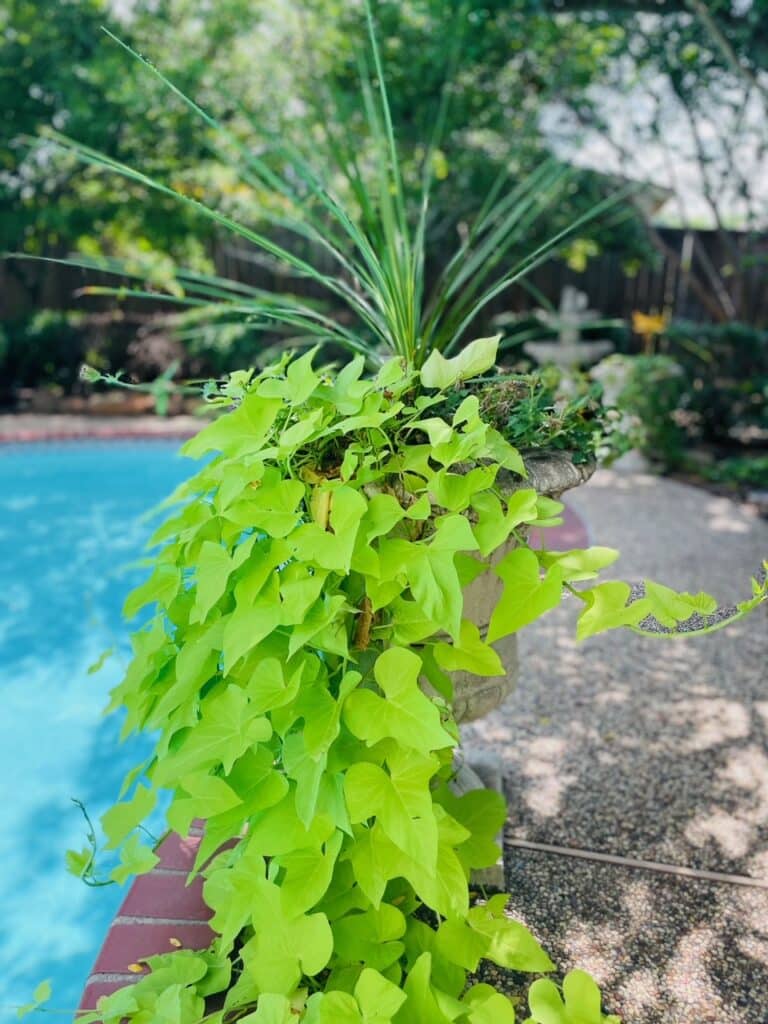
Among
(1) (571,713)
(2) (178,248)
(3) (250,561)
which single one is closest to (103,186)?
(2) (178,248)

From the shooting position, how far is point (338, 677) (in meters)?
1.15

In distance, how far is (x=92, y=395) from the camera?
25.7 ft

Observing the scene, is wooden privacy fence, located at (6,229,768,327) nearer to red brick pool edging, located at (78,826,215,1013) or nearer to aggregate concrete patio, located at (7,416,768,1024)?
aggregate concrete patio, located at (7,416,768,1024)

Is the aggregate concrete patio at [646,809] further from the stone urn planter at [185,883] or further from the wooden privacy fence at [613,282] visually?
the wooden privacy fence at [613,282]

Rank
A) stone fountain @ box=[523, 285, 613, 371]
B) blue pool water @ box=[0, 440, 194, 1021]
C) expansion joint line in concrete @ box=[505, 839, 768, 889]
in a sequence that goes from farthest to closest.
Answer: stone fountain @ box=[523, 285, 613, 371]
blue pool water @ box=[0, 440, 194, 1021]
expansion joint line in concrete @ box=[505, 839, 768, 889]

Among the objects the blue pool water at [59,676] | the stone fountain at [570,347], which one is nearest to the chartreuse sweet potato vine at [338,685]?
the blue pool water at [59,676]

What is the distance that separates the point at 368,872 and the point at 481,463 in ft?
1.95

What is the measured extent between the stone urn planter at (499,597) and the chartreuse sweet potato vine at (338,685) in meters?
0.14

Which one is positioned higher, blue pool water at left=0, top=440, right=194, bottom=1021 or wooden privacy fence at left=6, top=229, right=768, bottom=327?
wooden privacy fence at left=6, top=229, right=768, bottom=327

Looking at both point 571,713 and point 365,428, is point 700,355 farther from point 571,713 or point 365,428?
point 365,428

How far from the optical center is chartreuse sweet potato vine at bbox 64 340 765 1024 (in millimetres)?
1039

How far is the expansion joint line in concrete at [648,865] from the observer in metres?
1.65

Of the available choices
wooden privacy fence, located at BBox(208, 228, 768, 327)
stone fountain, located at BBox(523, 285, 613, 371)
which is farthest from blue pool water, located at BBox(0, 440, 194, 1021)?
wooden privacy fence, located at BBox(208, 228, 768, 327)

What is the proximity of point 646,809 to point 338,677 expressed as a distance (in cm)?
112
